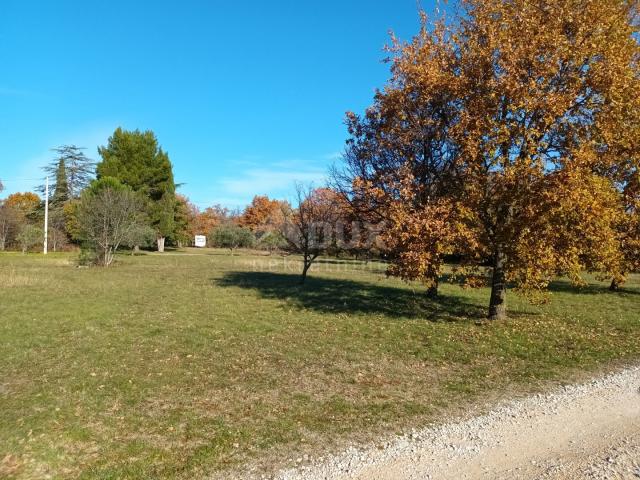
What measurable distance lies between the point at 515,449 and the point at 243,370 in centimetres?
453

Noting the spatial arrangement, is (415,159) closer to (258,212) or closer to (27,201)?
(258,212)

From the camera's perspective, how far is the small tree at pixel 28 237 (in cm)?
4581

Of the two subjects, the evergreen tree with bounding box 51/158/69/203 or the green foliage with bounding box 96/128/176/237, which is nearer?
the green foliage with bounding box 96/128/176/237

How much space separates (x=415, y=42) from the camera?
40.8ft

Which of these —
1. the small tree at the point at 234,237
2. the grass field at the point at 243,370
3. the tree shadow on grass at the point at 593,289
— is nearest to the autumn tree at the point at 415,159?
the grass field at the point at 243,370

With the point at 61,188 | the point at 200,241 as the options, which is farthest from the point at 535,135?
the point at 200,241

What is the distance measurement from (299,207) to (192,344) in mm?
14412

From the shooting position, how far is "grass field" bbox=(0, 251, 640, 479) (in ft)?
15.6

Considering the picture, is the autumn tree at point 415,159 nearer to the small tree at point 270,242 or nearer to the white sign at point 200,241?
the small tree at point 270,242

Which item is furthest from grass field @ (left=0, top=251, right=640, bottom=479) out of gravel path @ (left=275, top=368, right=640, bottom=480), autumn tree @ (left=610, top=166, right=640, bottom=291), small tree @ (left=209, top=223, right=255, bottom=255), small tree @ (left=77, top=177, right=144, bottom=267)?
small tree @ (left=209, top=223, right=255, bottom=255)

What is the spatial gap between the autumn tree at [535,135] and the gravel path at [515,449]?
4.65m

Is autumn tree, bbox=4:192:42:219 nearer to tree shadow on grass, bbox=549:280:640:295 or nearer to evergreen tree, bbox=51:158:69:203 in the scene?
evergreen tree, bbox=51:158:69:203

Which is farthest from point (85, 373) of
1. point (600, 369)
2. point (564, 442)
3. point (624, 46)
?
point (624, 46)

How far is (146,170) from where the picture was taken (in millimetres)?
54375
